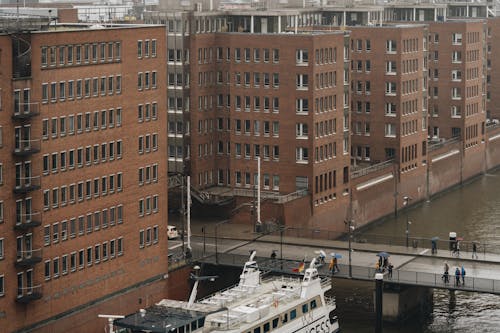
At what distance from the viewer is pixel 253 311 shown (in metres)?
90.6

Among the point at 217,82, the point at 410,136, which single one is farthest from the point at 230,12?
the point at 410,136

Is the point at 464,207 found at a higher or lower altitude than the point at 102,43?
lower

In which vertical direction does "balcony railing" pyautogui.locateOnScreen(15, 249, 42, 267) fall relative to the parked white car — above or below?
above

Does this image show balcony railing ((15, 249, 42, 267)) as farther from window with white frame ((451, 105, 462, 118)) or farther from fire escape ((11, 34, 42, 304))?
window with white frame ((451, 105, 462, 118))

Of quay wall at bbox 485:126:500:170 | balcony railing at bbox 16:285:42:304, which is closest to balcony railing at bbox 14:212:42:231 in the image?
balcony railing at bbox 16:285:42:304

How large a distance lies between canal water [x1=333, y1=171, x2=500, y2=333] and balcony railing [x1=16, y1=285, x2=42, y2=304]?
81.2 ft

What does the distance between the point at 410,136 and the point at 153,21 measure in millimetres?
40939

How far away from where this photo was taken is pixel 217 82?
140125 millimetres

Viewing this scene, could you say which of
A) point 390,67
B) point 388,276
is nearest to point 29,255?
point 388,276

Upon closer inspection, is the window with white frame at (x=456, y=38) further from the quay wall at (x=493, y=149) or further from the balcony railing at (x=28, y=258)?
the balcony railing at (x=28, y=258)

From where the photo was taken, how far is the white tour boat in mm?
85625

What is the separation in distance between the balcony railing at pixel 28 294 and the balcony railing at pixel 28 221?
3.99 metres

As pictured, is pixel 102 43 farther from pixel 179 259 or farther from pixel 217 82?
→ pixel 217 82

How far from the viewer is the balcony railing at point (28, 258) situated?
89.2 m
